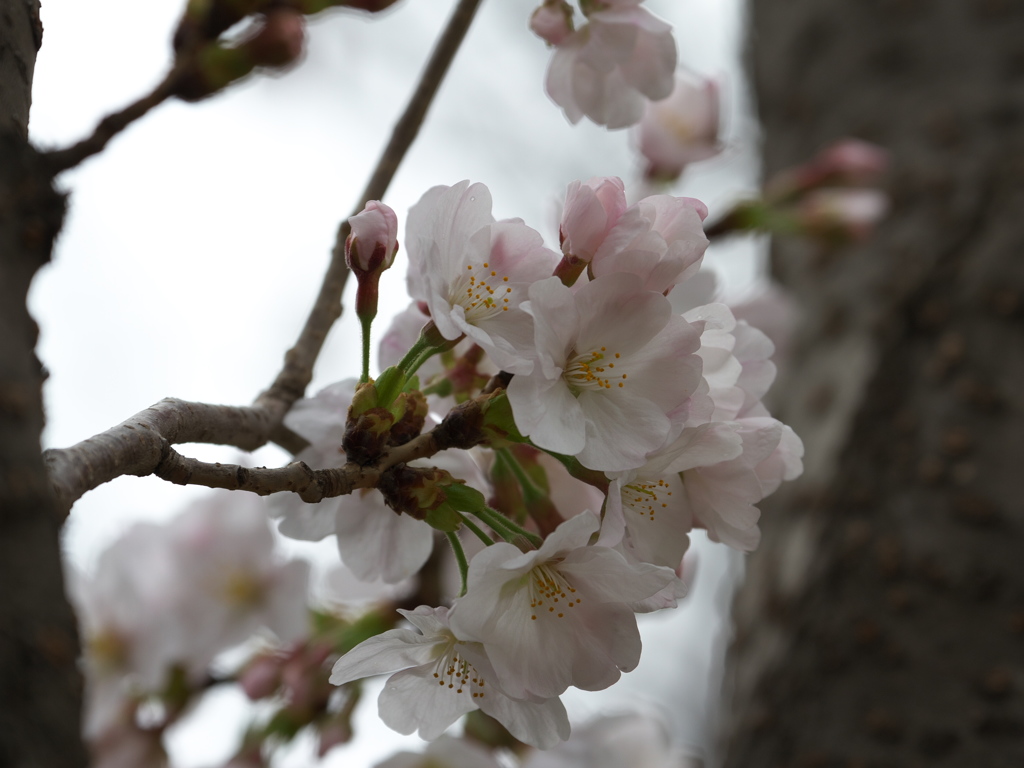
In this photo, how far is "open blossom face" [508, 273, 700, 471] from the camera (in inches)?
18.2

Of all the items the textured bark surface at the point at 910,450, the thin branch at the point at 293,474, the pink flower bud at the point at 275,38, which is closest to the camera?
the thin branch at the point at 293,474

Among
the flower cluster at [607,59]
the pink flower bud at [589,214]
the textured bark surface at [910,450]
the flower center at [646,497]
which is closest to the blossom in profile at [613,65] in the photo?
the flower cluster at [607,59]

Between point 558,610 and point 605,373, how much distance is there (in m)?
0.14

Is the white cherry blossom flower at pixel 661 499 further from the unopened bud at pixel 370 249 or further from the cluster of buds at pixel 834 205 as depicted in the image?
the cluster of buds at pixel 834 205

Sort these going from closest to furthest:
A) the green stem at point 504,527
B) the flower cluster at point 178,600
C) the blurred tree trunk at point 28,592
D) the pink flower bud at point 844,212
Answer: the blurred tree trunk at point 28,592 → the green stem at point 504,527 → the flower cluster at point 178,600 → the pink flower bud at point 844,212

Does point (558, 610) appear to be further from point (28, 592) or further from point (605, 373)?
point (28, 592)

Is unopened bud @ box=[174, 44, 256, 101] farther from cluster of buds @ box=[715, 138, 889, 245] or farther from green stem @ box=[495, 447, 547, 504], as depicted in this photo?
cluster of buds @ box=[715, 138, 889, 245]

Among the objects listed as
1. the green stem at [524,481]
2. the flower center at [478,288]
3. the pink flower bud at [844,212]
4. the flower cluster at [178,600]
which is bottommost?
the flower cluster at [178,600]

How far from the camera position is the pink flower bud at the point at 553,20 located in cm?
74

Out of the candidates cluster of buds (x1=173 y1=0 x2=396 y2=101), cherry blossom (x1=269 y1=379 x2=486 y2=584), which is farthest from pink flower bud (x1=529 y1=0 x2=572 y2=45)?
cherry blossom (x1=269 y1=379 x2=486 y2=584)

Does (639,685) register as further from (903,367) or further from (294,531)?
(294,531)

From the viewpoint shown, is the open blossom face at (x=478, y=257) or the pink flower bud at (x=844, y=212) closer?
the open blossom face at (x=478, y=257)

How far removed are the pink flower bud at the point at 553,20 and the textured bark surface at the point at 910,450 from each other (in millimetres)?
732

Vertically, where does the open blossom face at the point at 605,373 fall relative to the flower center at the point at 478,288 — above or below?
below
